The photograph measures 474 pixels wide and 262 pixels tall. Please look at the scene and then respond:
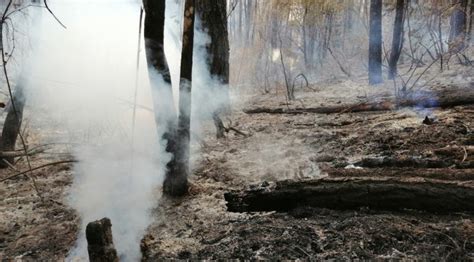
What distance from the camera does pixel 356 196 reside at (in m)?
2.71

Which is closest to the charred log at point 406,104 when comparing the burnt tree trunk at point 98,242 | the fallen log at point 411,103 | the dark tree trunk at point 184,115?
the fallen log at point 411,103

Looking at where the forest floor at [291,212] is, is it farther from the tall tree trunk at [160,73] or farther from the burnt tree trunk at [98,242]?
the tall tree trunk at [160,73]

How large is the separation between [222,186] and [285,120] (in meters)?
3.04

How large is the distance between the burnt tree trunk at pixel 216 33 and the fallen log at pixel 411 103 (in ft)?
5.05

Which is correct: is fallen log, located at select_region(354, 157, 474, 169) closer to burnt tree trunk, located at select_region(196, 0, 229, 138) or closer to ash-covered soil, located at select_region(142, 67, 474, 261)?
ash-covered soil, located at select_region(142, 67, 474, 261)

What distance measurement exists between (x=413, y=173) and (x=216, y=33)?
3833 mm

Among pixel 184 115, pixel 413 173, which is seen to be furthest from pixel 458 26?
pixel 184 115

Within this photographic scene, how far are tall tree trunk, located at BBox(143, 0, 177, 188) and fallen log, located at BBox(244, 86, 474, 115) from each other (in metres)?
3.56

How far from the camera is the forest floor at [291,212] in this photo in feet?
7.61

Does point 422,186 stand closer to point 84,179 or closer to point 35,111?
point 84,179

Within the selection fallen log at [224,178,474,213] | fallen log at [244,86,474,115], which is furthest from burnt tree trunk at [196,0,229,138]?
fallen log at [224,178,474,213]

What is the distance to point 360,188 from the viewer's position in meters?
2.72

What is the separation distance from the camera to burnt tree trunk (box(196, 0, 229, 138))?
593cm

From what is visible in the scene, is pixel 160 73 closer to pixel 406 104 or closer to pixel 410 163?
pixel 410 163
